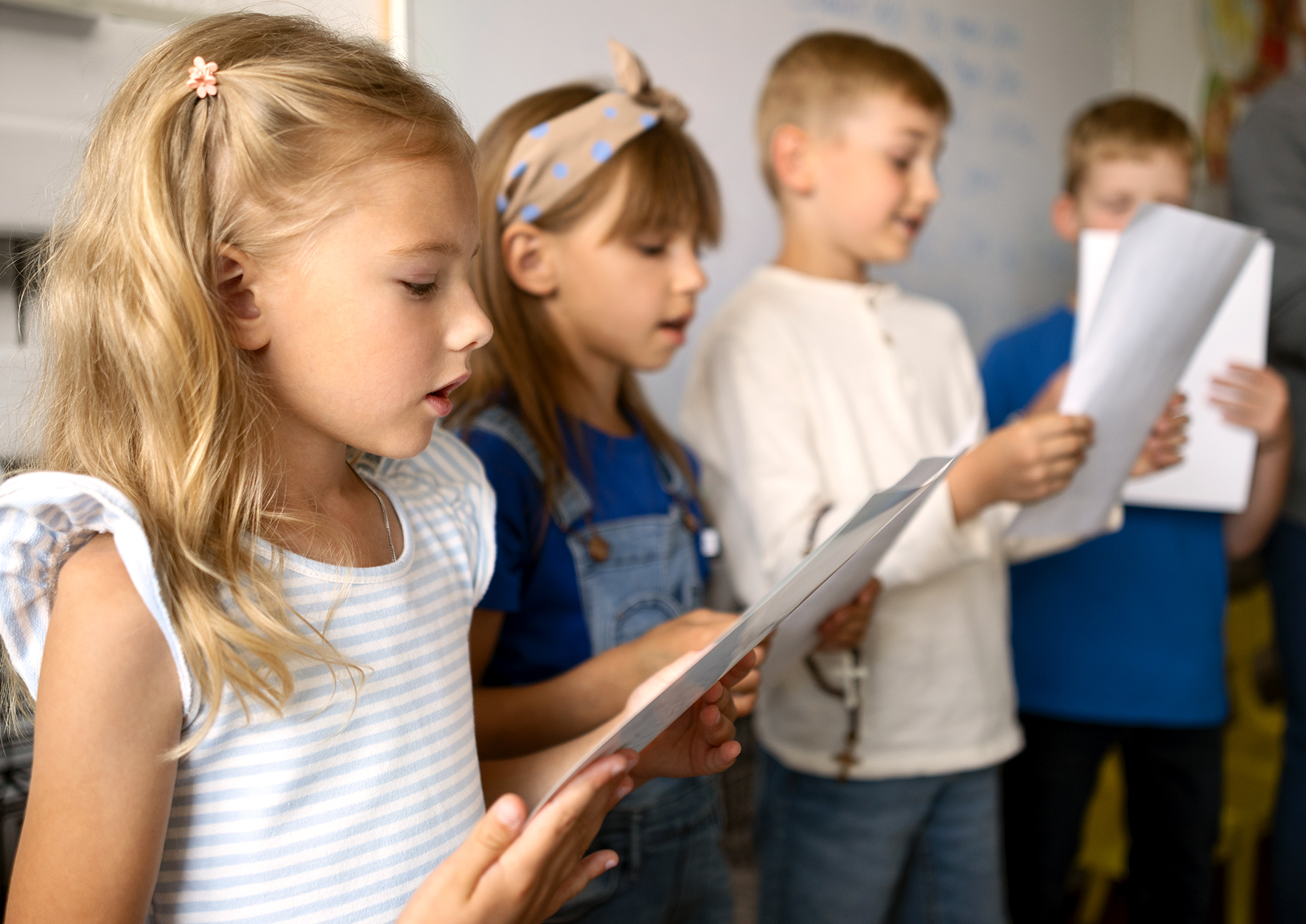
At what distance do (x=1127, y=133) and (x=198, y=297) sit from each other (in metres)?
1.45

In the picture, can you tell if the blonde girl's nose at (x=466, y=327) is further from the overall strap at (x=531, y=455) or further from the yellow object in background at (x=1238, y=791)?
the yellow object in background at (x=1238, y=791)

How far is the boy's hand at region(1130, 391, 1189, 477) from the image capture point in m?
1.17

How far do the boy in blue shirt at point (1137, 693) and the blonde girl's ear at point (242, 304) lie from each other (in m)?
1.05

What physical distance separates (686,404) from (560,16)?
1.56 feet

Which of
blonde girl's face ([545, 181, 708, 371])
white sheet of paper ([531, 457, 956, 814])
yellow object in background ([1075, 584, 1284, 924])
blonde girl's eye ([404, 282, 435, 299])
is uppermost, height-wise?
blonde girl's eye ([404, 282, 435, 299])

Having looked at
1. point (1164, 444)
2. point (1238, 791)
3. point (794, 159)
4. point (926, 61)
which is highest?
point (926, 61)

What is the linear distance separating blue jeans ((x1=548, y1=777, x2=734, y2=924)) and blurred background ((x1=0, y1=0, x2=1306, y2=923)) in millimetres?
451

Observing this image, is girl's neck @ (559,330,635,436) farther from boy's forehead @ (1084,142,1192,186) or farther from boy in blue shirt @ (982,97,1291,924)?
boy's forehead @ (1084,142,1192,186)

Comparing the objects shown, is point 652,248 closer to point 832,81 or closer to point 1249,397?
point 832,81

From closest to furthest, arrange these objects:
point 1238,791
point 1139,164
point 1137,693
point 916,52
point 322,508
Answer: point 322,508
point 1137,693
point 1139,164
point 916,52
point 1238,791

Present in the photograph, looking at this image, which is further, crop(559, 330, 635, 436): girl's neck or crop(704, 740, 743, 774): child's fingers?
crop(559, 330, 635, 436): girl's neck

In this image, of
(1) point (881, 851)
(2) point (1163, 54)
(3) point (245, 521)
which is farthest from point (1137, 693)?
(2) point (1163, 54)

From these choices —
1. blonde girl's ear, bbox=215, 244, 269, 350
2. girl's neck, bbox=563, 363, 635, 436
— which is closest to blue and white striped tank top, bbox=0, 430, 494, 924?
blonde girl's ear, bbox=215, 244, 269, 350

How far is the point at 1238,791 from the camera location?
1820 mm
